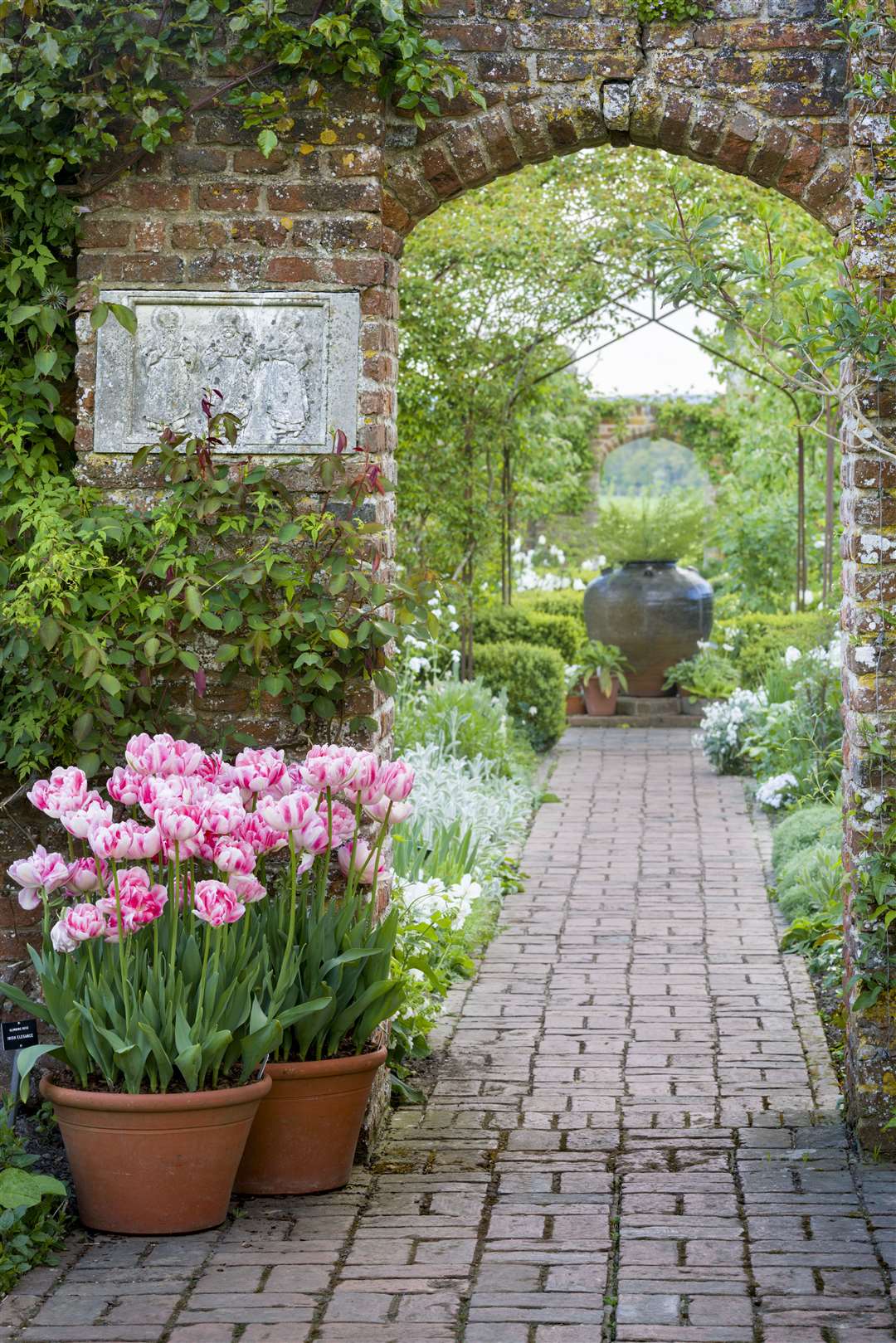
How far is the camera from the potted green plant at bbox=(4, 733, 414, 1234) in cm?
366

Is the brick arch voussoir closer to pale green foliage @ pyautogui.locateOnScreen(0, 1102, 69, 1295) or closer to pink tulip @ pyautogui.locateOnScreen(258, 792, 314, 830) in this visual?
pink tulip @ pyautogui.locateOnScreen(258, 792, 314, 830)

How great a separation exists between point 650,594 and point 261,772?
31.0 ft

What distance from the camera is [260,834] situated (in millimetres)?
3900

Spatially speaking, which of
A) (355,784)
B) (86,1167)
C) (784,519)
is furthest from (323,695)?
(784,519)

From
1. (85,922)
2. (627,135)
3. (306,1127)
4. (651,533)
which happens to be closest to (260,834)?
(85,922)

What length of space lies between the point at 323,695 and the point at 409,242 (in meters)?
6.39

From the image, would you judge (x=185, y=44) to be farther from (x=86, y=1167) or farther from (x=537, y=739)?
(x=537, y=739)

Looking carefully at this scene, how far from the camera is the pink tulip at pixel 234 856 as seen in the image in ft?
12.2

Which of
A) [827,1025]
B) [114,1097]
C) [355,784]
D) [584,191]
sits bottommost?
[827,1025]

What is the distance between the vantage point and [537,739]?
11.5 m

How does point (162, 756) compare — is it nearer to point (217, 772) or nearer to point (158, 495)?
point (217, 772)

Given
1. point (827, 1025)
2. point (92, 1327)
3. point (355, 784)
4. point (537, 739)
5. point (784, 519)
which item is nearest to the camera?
point (92, 1327)

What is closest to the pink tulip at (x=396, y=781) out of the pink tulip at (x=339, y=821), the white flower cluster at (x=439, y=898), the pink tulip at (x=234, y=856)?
the pink tulip at (x=339, y=821)

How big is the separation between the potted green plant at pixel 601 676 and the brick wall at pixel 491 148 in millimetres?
8817
